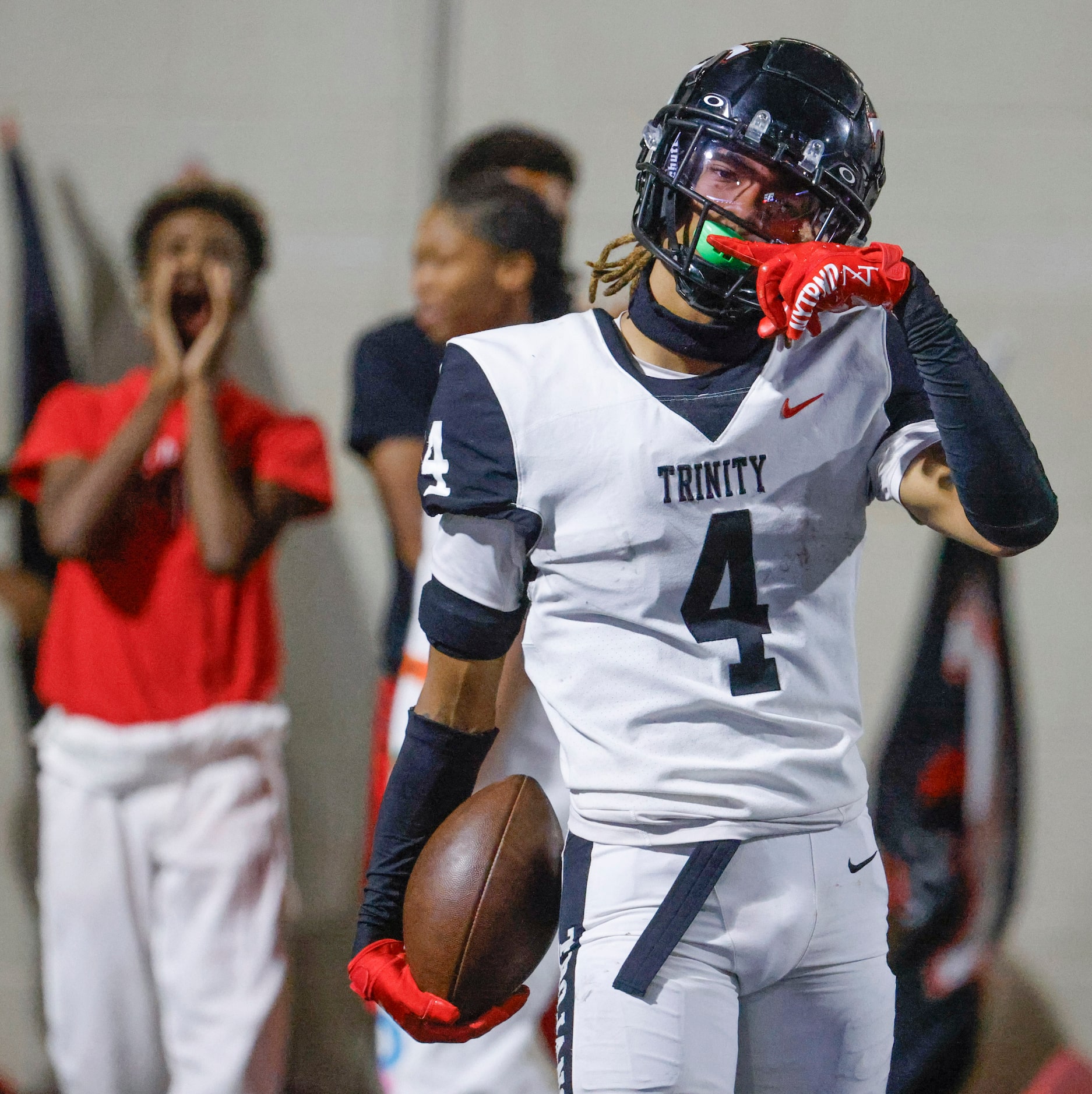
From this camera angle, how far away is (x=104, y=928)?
7.75 feet

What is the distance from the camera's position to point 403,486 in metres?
2.35

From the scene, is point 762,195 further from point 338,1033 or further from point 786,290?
point 338,1033

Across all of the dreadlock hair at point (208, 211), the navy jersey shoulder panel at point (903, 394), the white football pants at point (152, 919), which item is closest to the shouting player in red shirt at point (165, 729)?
the white football pants at point (152, 919)

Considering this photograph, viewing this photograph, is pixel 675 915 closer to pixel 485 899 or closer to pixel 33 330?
pixel 485 899

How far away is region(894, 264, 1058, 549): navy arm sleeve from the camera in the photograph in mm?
1088

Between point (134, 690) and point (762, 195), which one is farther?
point (134, 690)

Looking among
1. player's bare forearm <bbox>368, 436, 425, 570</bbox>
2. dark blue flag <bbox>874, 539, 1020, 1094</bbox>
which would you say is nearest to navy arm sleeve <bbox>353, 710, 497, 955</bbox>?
player's bare forearm <bbox>368, 436, 425, 570</bbox>

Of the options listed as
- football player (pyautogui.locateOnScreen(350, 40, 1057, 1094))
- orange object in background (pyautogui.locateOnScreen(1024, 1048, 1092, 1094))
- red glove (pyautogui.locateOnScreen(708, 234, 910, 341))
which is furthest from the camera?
orange object in background (pyautogui.locateOnScreen(1024, 1048, 1092, 1094))

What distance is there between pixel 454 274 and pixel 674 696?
51.6 inches

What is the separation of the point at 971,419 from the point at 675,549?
0.95ft

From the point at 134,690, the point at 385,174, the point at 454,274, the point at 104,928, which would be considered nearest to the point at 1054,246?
the point at 454,274

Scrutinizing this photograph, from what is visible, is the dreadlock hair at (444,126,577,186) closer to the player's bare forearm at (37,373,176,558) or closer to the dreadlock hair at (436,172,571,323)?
the dreadlock hair at (436,172,571,323)

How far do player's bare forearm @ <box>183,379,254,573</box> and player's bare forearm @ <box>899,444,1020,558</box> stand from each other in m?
1.51

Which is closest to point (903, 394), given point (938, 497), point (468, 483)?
point (938, 497)
